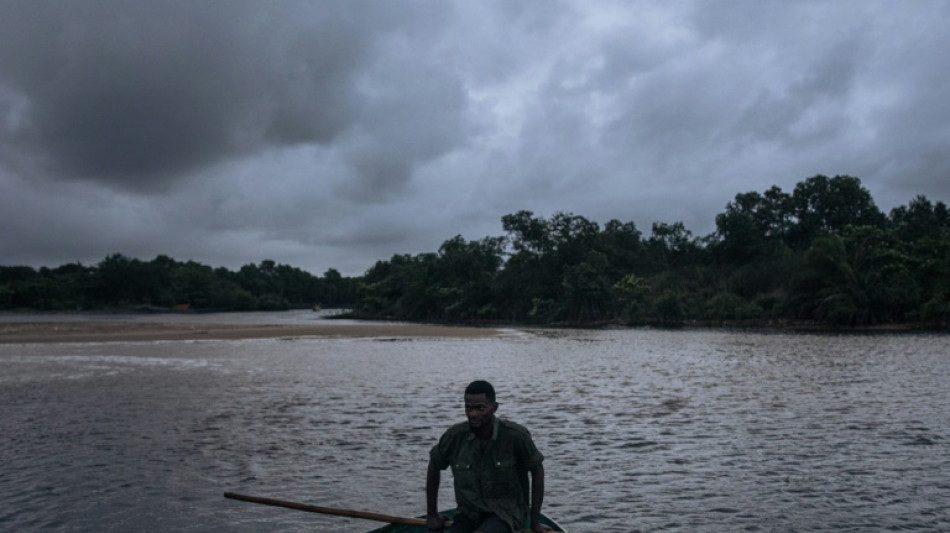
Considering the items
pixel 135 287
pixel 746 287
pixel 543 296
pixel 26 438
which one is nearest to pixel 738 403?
pixel 26 438

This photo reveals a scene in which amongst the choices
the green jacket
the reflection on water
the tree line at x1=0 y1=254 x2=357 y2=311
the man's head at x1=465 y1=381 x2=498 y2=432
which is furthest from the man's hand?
the tree line at x1=0 y1=254 x2=357 y2=311

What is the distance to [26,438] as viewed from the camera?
14.5 metres

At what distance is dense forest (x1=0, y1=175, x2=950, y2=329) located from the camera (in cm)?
6388

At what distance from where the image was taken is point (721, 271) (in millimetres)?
86625

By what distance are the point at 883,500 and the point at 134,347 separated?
4089 centimetres

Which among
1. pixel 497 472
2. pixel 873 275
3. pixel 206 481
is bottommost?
pixel 206 481

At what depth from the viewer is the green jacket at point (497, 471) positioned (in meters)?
5.77

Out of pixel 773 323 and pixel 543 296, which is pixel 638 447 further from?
pixel 543 296

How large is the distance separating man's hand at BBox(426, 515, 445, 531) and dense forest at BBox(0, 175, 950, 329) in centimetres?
6480

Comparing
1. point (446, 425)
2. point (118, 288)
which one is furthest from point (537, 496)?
point (118, 288)

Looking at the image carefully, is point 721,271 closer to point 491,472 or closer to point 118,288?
point 491,472

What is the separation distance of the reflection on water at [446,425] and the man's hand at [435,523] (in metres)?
3.60

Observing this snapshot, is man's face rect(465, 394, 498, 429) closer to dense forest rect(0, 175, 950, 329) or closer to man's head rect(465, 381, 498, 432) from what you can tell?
man's head rect(465, 381, 498, 432)

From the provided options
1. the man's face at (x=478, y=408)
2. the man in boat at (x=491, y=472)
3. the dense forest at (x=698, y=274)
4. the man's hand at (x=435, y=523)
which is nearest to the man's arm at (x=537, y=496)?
the man in boat at (x=491, y=472)
